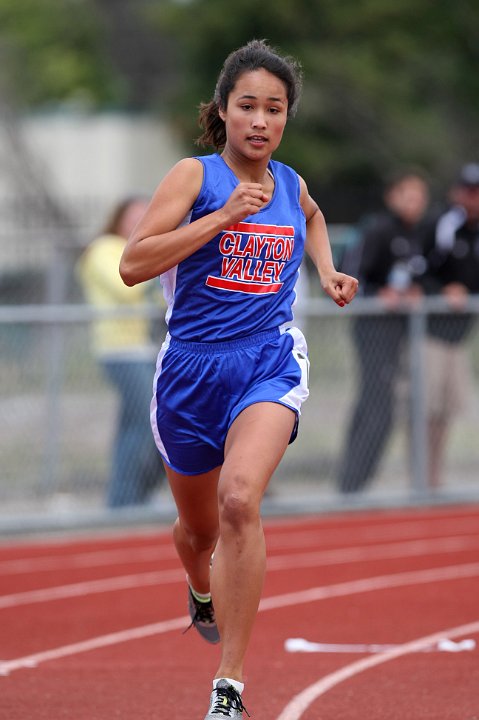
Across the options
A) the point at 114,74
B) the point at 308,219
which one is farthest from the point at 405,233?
the point at 114,74

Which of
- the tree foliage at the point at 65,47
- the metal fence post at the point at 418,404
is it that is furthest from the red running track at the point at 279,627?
the tree foliage at the point at 65,47

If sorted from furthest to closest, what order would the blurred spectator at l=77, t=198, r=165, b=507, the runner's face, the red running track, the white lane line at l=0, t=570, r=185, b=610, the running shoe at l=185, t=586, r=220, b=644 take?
the blurred spectator at l=77, t=198, r=165, b=507 → the white lane line at l=0, t=570, r=185, b=610 → the running shoe at l=185, t=586, r=220, b=644 → the red running track → the runner's face

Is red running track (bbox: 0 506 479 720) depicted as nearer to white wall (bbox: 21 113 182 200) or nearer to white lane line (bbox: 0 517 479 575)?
white lane line (bbox: 0 517 479 575)

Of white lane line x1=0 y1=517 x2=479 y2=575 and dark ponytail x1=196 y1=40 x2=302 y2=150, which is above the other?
dark ponytail x1=196 y1=40 x2=302 y2=150

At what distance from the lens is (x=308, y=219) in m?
5.71

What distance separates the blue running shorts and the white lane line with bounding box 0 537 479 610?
2943 millimetres

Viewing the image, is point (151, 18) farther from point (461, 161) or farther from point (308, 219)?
point (308, 219)

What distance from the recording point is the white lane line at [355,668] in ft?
17.9

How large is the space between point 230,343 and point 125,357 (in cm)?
526

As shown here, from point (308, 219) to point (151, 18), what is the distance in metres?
30.8

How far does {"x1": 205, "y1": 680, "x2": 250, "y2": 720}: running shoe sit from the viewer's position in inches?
182

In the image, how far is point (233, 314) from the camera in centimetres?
512

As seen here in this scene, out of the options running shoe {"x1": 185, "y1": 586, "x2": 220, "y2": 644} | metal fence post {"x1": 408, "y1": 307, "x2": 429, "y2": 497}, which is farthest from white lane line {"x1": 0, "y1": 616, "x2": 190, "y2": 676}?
metal fence post {"x1": 408, "y1": 307, "x2": 429, "y2": 497}

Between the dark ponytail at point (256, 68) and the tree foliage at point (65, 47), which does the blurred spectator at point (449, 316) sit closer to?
the dark ponytail at point (256, 68)
